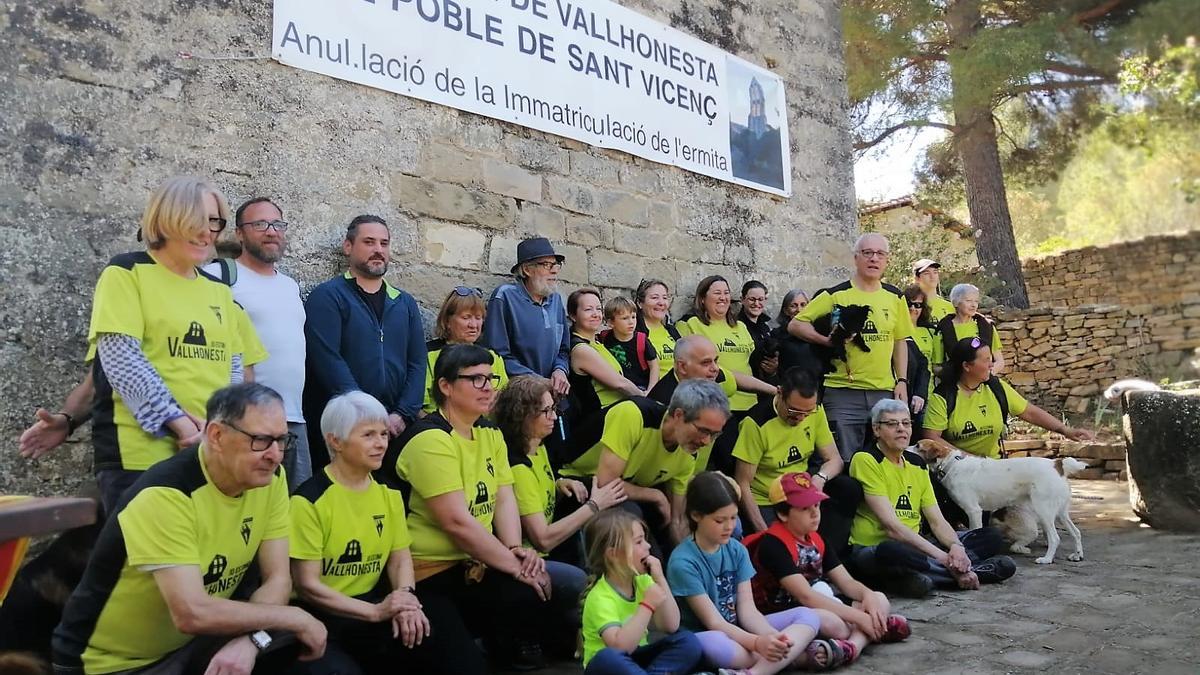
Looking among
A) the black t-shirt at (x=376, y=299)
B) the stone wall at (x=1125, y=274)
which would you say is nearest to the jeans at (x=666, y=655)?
the black t-shirt at (x=376, y=299)

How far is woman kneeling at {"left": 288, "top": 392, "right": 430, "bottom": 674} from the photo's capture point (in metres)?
2.92

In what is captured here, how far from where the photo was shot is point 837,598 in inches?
149

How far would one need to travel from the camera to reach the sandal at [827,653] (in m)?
3.30

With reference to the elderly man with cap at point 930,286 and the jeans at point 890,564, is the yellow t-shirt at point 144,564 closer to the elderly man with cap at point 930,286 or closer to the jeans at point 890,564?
the jeans at point 890,564

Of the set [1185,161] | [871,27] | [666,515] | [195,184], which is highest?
[871,27]

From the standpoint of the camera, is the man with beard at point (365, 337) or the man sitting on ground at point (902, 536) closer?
the man with beard at point (365, 337)

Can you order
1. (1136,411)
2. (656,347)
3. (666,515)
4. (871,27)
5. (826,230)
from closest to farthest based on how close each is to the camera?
(666,515)
(656,347)
(1136,411)
(826,230)
(871,27)

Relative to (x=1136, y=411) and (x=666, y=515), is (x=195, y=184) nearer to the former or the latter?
(x=666, y=515)

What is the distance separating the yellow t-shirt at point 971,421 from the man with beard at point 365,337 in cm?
336

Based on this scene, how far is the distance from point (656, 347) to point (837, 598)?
1831 mm

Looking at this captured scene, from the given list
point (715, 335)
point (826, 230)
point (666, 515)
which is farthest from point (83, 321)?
point (826, 230)

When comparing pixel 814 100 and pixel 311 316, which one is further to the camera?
pixel 814 100

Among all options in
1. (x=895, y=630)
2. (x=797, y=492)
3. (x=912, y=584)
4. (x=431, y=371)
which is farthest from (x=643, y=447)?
(x=912, y=584)

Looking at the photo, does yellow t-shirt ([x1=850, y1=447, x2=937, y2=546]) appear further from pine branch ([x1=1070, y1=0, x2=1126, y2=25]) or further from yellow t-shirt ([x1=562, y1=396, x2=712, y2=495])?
pine branch ([x1=1070, y1=0, x2=1126, y2=25])
